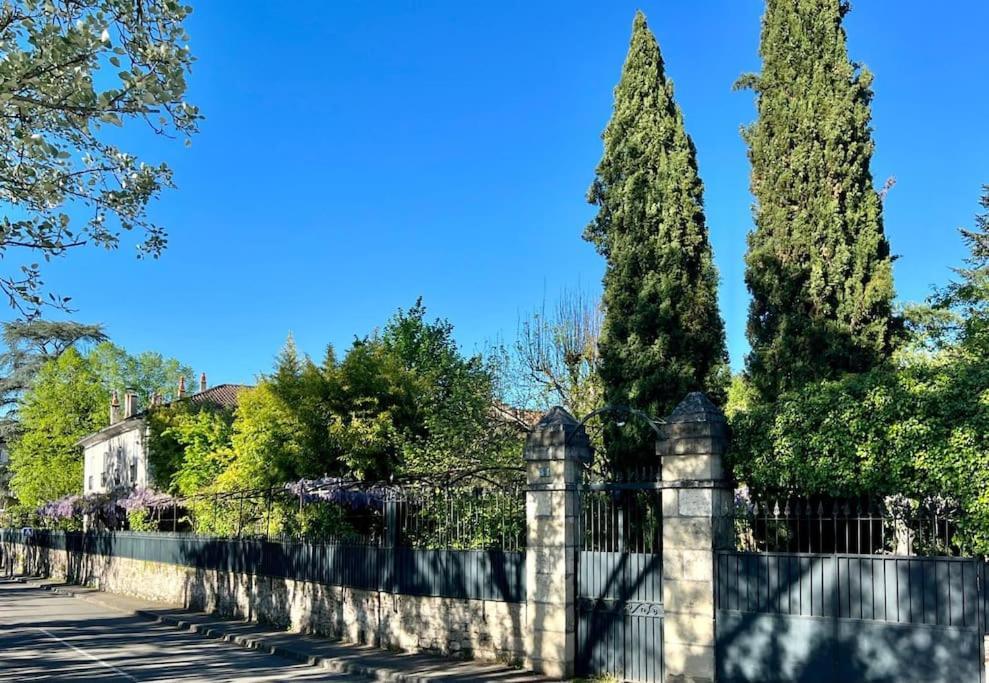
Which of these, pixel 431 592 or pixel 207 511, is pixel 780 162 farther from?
pixel 207 511

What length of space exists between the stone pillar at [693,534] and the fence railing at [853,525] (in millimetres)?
Answer: 494

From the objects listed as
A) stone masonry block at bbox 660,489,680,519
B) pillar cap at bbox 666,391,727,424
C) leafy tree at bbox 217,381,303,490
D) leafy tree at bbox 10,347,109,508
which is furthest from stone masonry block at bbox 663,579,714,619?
leafy tree at bbox 10,347,109,508

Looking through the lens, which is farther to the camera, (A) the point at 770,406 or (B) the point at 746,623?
(A) the point at 770,406

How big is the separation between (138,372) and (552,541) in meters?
65.3

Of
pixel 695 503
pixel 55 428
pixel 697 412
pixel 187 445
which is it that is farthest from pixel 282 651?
pixel 55 428

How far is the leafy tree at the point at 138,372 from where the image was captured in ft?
223

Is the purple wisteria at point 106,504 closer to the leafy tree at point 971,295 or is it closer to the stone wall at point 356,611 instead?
the stone wall at point 356,611

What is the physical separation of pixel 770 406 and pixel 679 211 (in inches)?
227

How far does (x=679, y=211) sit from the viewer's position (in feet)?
55.1

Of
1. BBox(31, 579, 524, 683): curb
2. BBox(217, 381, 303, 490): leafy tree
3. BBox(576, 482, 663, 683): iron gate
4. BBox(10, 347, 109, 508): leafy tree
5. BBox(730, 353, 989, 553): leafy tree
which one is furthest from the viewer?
BBox(10, 347, 109, 508): leafy tree

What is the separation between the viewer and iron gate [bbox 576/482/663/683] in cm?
1170

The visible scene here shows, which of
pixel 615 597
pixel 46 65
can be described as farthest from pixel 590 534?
pixel 46 65

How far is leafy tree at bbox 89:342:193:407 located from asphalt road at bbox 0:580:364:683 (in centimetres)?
4510

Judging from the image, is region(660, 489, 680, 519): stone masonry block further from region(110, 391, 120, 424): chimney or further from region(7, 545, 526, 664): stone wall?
region(110, 391, 120, 424): chimney
